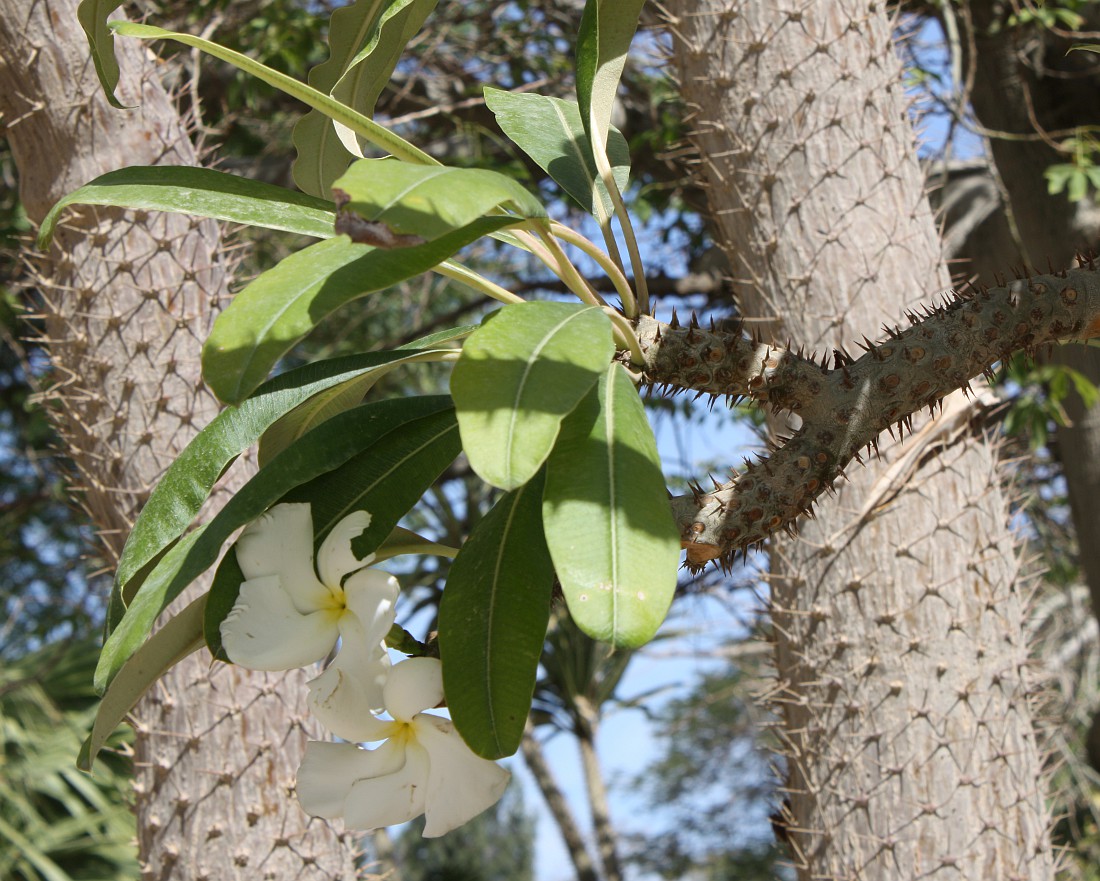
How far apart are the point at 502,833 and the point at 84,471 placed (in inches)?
482

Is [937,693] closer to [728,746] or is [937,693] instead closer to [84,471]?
[84,471]

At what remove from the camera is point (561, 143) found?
103 cm

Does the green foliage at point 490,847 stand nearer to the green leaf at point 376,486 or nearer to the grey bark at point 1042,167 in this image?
the grey bark at point 1042,167

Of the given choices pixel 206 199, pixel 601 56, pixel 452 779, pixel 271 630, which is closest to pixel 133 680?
pixel 271 630

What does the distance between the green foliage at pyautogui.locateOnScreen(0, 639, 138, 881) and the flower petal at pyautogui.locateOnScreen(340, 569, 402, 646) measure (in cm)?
387

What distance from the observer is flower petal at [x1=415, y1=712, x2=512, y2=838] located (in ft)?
2.22

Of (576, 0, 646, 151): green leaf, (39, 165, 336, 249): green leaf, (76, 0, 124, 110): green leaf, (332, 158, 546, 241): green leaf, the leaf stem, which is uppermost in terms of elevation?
(76, 0, 124, 110): green leaf

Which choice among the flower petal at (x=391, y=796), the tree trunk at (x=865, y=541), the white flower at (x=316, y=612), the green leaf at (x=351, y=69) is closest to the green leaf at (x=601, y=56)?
the green leaf at (x=351, y=69)

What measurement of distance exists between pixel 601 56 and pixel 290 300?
0.55 m

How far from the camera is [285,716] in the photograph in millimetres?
1525

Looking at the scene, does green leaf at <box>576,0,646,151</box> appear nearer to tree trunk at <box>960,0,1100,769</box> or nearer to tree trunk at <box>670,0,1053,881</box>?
tree trunk at <box>670,0,1053,881</box>

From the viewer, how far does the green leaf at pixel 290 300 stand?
589mm

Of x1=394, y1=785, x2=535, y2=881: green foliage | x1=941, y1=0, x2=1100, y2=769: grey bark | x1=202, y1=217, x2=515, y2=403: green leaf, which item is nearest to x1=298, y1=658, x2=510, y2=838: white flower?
x1=202, y1=217, x2=515, y2=403: green leaf

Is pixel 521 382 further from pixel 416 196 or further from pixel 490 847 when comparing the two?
pixel 490 847
